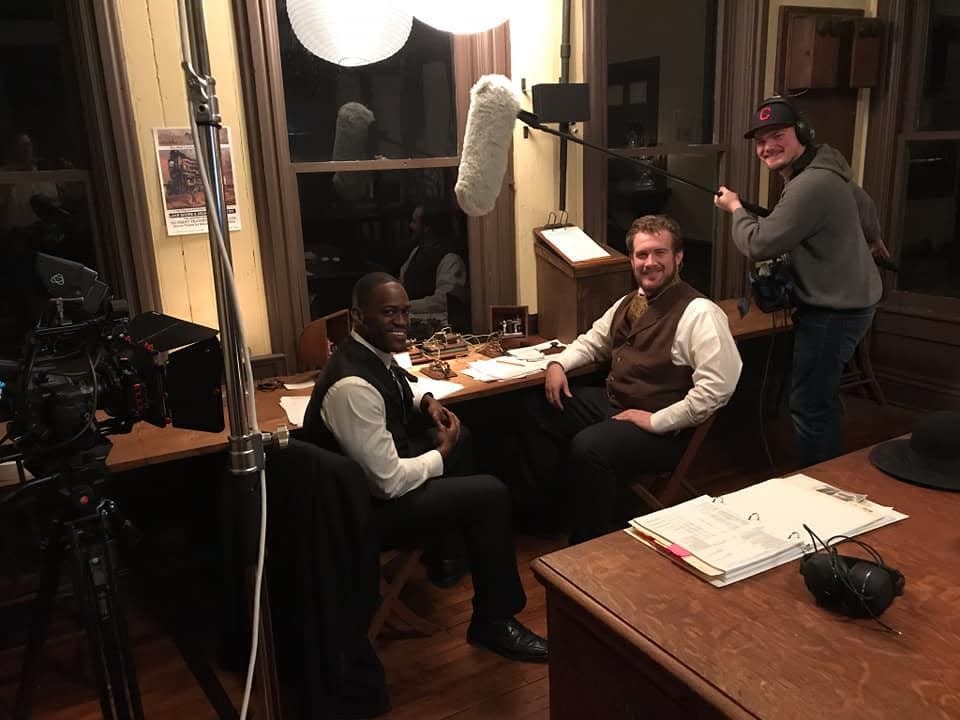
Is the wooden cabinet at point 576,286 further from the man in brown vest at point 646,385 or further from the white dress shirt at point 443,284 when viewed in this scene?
the white dress shirt at point 443,284

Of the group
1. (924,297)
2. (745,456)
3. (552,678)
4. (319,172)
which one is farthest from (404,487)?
(924,297)

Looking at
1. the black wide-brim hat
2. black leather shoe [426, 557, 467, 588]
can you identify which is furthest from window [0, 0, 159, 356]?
the black wide-brim hat

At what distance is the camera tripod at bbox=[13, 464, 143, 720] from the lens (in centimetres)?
145

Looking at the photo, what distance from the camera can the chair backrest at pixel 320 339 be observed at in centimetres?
282

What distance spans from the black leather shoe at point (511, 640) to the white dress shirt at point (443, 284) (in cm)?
140

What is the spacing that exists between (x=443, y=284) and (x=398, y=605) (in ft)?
4.59

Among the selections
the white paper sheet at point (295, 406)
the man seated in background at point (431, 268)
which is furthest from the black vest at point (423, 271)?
the white paper sheet at point (295, 406)

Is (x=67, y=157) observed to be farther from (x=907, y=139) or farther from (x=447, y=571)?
(x=907, y=139)

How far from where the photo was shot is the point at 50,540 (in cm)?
152

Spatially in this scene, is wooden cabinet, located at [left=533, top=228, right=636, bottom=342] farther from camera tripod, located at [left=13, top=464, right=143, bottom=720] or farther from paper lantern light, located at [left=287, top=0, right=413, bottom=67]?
camera tripod, located at [left=13, top=464, right=143, bottom=720]

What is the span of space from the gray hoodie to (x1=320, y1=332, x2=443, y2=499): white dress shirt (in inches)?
59.4

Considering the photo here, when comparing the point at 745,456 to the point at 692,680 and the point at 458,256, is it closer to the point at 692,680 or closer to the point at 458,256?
the point at 458,256

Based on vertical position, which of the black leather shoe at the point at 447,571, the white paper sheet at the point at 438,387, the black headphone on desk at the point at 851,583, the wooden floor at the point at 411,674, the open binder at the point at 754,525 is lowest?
the wooden floor at the point at 411,674

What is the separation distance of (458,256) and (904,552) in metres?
→ 2.24
